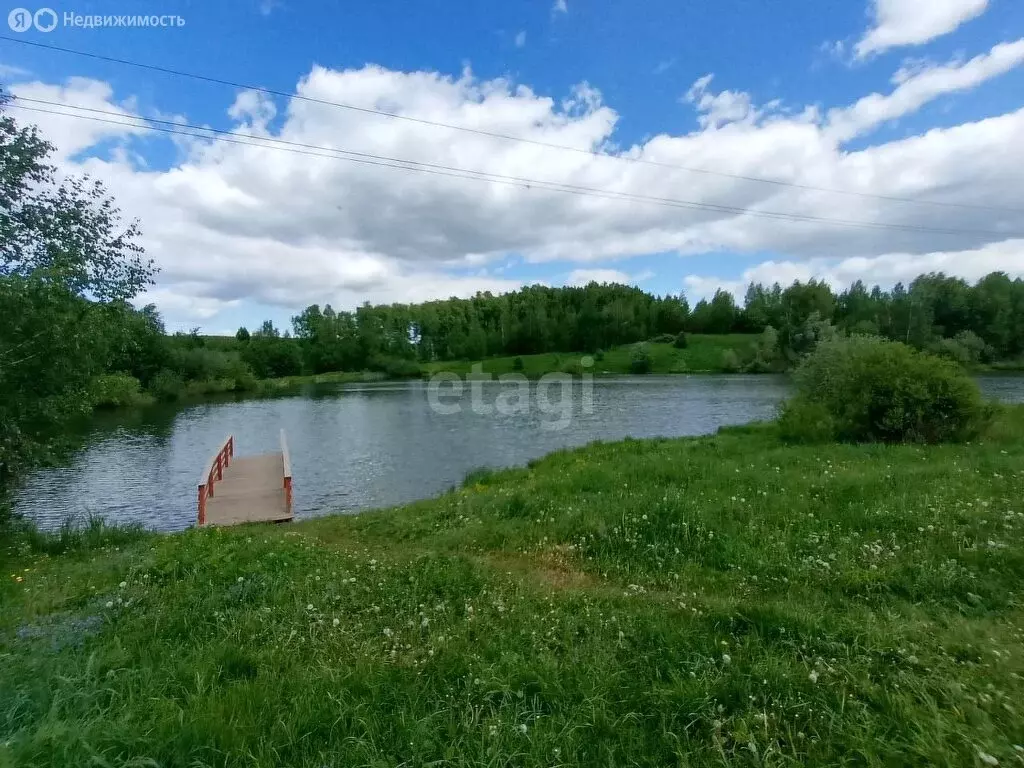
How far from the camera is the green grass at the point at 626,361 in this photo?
292ft

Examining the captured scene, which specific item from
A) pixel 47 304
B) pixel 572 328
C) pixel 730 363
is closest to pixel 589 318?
pixel 572 328

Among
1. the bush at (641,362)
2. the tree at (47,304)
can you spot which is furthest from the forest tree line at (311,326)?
the bush at (641,362)

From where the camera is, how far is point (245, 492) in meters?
17.0

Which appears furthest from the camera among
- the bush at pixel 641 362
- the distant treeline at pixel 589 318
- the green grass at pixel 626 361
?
the bush at pixel 641 362

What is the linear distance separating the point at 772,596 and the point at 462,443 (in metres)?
22.1

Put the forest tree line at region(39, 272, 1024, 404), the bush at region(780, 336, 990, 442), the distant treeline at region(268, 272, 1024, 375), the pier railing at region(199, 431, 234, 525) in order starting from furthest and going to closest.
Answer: the distant treeline at region(268, 272, 1024, 375)
the forest tree line at region(39, 272, 1024, 404)
the bush at region(780, 336, 990, 442)
the pier railing at region(199, 431, 234, 525)

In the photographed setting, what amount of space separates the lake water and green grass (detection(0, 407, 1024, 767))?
32.6 ft

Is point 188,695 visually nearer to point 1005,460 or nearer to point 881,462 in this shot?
point 881,462

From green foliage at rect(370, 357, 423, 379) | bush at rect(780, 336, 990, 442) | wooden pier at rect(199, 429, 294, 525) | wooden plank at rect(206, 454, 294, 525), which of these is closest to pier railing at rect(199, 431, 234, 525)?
wooden pier at rect(199, 429, 294, 525)

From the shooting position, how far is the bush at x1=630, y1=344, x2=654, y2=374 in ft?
294

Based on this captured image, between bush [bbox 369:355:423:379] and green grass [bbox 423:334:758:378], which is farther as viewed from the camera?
bush [bbox 369:355:423:379]

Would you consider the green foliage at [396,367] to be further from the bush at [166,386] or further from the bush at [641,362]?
the bush at [166,386]

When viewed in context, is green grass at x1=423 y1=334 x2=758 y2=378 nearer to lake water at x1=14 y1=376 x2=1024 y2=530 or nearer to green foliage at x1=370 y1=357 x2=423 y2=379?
green foliage at x1=370 y1=357 x2=423 y2=379

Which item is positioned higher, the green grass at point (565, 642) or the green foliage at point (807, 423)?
the green grass at point (565, 642)
